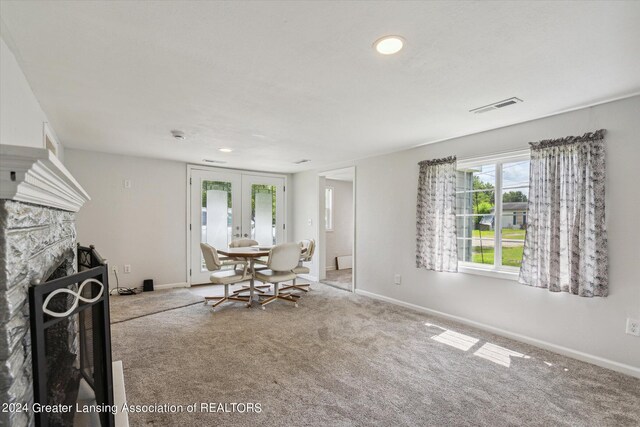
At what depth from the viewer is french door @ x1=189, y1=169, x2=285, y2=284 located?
18.1 ft

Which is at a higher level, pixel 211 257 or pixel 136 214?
pixel 136 214

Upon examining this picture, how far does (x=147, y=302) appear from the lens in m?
4.29

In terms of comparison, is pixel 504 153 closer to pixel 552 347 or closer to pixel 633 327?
pixel 633 327

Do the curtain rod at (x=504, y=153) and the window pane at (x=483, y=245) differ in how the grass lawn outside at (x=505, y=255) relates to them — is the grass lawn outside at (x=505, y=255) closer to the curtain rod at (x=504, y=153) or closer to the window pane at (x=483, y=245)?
the window pane at (x=483, y=245)

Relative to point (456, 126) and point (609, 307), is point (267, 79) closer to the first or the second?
point (456, 126)

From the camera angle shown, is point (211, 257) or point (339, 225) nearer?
point (211, 257)

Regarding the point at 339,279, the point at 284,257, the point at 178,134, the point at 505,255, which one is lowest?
the point at 339,279

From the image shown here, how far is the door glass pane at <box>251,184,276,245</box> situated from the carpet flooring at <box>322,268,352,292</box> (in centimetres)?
145

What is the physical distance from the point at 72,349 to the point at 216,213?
12.7 ft

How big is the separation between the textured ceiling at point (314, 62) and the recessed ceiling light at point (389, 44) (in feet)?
0.13

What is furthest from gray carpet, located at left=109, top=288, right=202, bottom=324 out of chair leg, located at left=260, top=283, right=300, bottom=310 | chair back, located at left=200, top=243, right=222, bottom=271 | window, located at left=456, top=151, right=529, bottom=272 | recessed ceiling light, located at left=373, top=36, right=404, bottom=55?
recessed ceiling light, located at left=373, top=36, right=404, bottom=55

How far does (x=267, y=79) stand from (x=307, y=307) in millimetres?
3064

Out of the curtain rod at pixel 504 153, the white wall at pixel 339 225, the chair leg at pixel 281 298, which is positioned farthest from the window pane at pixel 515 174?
the white wall at pixel 339 225

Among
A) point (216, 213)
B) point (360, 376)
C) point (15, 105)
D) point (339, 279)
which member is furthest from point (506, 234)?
point (216, 213)
